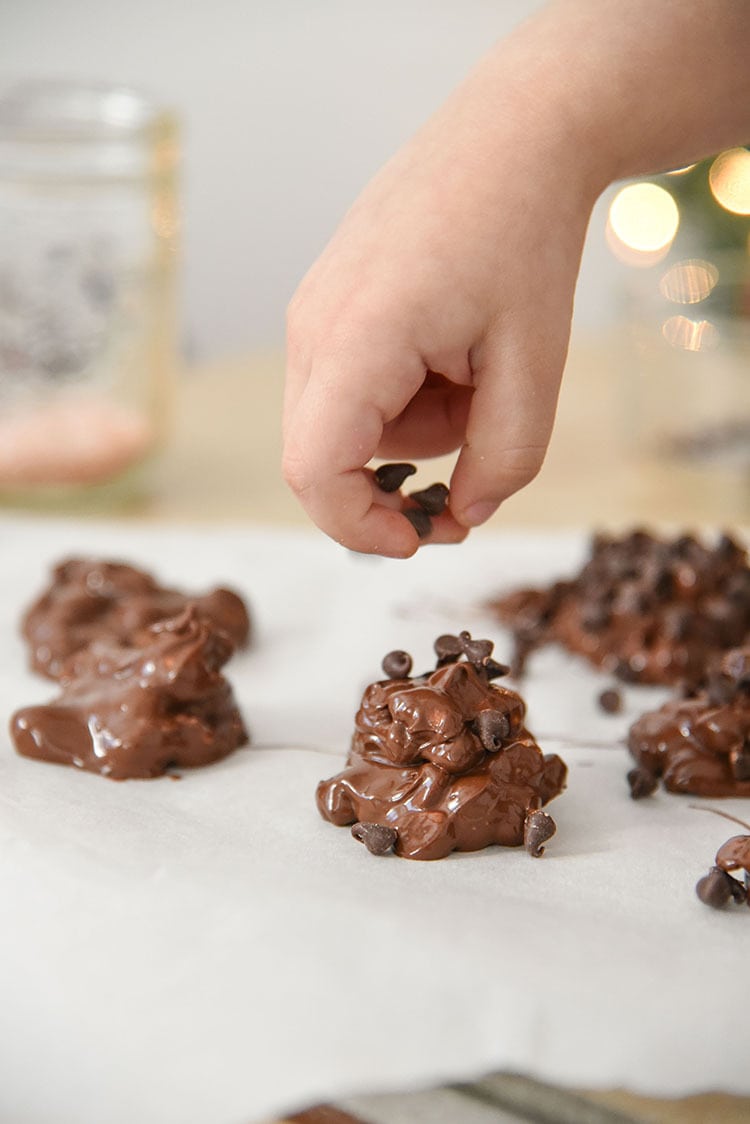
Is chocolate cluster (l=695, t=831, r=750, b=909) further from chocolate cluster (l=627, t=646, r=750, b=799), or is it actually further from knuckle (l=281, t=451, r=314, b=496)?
knuckle (l=281, t=451, r=314, b=496)

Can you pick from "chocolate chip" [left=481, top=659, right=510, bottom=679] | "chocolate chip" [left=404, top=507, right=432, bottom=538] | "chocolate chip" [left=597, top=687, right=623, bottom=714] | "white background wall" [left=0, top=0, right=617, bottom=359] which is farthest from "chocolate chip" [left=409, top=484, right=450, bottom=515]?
"white background wall" [left=0, top=0, right=617, bottom=359]

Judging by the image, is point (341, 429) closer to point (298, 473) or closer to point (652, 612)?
point (298, 473)

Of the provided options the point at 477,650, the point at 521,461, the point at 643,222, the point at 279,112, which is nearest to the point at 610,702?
the point at 477,650

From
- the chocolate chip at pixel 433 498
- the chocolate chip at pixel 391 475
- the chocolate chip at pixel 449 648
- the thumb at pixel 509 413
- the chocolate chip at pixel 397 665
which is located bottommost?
the chocolate chip at pixel 397 665

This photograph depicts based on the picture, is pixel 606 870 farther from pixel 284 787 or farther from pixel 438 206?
pixel 438 206

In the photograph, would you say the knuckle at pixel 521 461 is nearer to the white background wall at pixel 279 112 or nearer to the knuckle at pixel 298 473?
the knuckle at pixel 298 473

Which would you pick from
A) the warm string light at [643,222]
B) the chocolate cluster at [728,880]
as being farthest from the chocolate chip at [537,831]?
A: the warm string light at [643,222]
